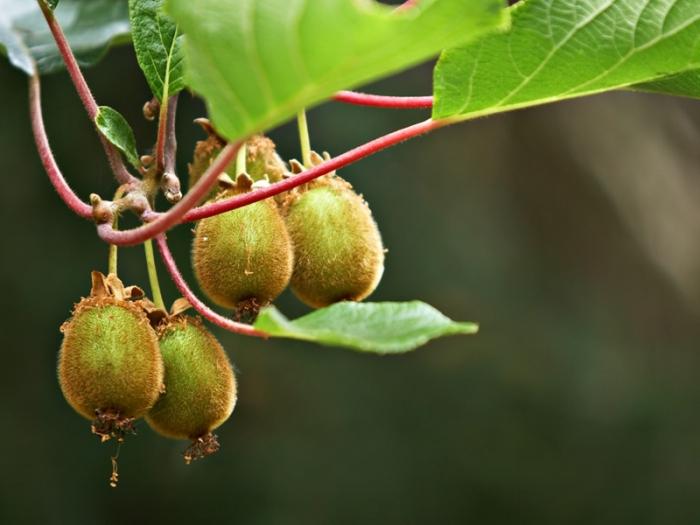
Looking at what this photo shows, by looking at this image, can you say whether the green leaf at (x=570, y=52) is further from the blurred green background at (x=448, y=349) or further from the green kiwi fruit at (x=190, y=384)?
the blurred green background at (x=448, y=349)

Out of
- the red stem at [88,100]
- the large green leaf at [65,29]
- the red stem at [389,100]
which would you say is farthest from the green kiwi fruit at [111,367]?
the large green leaf at [65,29]

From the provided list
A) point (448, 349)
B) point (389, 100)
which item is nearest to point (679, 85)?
point (389, 100)

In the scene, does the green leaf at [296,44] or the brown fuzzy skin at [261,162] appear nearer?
the green leaf at [296,44]

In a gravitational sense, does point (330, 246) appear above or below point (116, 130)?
below

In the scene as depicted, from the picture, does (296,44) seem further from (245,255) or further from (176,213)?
(245,255)

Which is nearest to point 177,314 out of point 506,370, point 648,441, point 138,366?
point 138,366

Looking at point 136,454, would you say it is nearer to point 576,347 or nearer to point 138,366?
point 576,347

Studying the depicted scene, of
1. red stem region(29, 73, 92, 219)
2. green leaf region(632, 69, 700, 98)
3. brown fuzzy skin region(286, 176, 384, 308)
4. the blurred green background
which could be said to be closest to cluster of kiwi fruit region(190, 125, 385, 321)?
brown fuzzy skin region(286, 176, 384, 308)

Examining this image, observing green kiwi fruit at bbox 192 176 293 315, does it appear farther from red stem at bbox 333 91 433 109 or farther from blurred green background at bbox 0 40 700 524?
blurred green background at bbox 0 40 700 524
